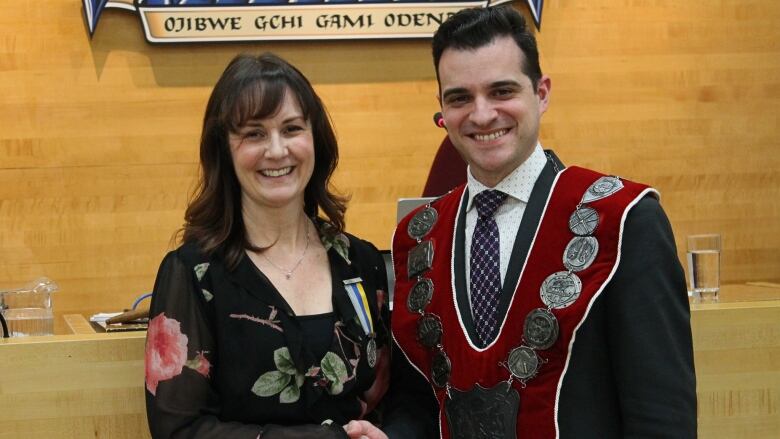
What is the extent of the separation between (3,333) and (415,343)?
939mm

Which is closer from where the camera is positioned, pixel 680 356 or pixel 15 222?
pixel 680 356

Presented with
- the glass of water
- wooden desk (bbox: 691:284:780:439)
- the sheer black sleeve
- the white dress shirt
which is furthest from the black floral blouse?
the glass of water

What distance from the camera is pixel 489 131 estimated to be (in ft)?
6.07

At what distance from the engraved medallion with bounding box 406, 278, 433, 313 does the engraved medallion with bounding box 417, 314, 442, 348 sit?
23 mm

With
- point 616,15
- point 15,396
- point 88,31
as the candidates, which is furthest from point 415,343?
point 616,15

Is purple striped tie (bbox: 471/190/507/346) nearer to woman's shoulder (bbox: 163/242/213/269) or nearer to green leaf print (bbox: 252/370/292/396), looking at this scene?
green leaf print (bbox: 252/370/292/396)

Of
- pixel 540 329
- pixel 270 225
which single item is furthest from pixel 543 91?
pixel 270 225

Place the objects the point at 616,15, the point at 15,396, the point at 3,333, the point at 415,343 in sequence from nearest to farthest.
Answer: the point at 415,343 < the point at 15,396 < the point at 3,333 < the point at 616,15

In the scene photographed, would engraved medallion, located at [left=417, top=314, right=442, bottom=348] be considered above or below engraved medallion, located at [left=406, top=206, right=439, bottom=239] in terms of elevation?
below

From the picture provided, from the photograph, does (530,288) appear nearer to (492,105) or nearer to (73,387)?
(492,105)

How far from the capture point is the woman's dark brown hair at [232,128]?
1.93m

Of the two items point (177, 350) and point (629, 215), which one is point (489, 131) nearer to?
point (629, 215)

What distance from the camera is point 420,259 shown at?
6.61ft

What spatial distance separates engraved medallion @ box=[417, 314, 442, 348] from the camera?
1.92 m
